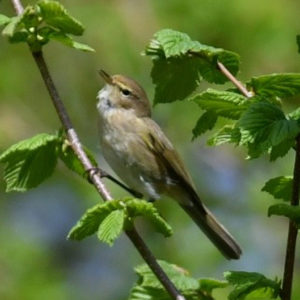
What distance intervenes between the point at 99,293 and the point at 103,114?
12.1 ft

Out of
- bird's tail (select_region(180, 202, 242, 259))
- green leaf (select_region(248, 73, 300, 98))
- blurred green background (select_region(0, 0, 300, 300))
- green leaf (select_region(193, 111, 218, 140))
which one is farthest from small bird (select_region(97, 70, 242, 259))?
green leaf (select_region(248, 73, 300, 98))

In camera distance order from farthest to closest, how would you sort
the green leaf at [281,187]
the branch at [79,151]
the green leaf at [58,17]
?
the green leaf at [281,187] → the green leaf at [58,17] → the branch at [79,151]

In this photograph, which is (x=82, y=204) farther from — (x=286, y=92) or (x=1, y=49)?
(x=286, y=92)

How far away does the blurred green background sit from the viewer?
6.51m

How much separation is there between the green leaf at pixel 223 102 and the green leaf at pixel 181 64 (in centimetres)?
12

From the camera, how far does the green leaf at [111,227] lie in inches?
87.5

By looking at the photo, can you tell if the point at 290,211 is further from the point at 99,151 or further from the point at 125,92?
the point at 99,151

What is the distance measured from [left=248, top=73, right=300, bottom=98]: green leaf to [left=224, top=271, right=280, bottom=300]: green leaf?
17.0 inches

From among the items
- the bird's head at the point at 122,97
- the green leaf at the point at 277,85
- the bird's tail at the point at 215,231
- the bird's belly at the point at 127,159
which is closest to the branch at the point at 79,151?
the green leaf at the point at 277,85

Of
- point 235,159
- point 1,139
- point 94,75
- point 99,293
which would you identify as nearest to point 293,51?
point 235,159

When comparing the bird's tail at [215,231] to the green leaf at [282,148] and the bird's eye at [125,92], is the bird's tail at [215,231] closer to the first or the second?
the bird's eye at [125,92]

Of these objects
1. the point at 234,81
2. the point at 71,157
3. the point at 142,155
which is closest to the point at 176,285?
the point at 71,157

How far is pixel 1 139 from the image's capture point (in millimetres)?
7074

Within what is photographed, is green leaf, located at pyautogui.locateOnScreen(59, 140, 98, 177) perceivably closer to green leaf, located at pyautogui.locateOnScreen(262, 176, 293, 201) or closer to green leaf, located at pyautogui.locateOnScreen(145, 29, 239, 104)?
green leaf, located at pyautogui.locateOnScreen(145, 29, 239, 104)
